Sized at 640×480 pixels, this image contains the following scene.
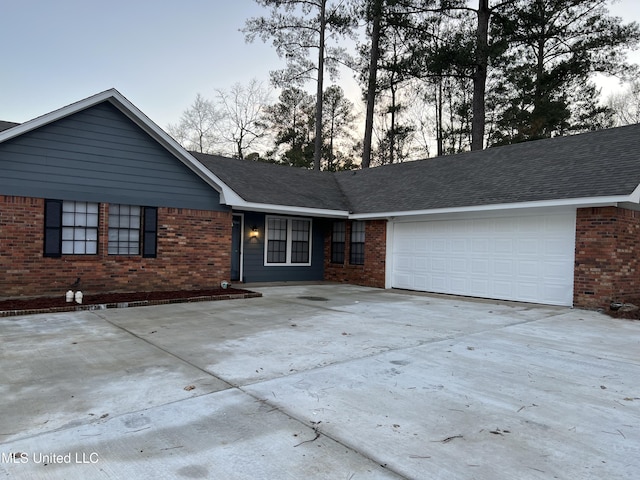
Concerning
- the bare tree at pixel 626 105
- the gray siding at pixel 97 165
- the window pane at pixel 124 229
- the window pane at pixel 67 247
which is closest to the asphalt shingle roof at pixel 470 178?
the gray siding at pixel 97 165

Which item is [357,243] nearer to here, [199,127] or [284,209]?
[284,209]

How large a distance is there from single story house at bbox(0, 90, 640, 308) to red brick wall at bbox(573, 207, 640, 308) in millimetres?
29

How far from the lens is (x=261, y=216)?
45.6 feet

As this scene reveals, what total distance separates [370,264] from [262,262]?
3.61 metres

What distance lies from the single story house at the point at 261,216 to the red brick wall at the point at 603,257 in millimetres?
29

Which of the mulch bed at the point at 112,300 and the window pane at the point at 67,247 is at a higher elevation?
the window pane at the point at 67,247

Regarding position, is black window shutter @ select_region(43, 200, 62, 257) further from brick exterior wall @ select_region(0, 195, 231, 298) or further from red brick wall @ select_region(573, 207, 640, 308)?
red brick wall @ select_region(573, 207, 640, 308)

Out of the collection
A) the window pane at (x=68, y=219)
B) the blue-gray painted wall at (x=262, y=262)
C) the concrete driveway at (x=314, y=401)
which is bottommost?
the concrete driveway at (x=314, y=401)

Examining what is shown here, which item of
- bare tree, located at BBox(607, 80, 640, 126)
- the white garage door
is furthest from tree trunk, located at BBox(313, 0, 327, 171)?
bare tree, located at BBox(607, 80, 640, 126)

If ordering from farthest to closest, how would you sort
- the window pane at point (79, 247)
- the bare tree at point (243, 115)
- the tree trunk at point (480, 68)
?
1. the bare tree at point (243, 115)
2. the tree trunk at point (480, 68)
3. the window pane at point (79, 247)

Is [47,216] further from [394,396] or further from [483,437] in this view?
[483,437]

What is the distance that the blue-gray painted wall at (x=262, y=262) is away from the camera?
13.6m

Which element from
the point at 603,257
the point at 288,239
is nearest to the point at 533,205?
the point at 603,257

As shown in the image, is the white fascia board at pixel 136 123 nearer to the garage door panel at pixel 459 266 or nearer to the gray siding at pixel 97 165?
the gray siding at pixel 97 165
